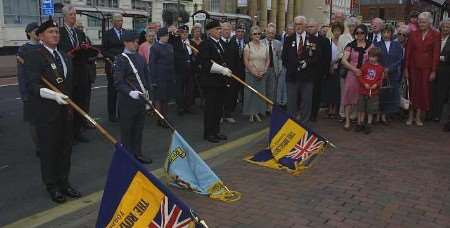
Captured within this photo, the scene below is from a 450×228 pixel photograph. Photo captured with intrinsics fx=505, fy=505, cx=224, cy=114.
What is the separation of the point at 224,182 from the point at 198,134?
8.94ft

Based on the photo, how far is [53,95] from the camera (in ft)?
15.0

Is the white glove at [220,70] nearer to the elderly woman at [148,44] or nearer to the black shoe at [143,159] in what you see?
the black shoe at [143,159]

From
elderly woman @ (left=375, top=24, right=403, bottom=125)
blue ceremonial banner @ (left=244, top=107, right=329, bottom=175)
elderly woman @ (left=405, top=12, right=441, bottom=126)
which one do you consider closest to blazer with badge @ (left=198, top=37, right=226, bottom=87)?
blue ceremonial banner @ (left=244, top=107, right=329, bottom=175)

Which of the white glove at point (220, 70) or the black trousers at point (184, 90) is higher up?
the white glove at point (220, 70)

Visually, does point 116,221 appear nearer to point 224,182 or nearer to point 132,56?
point 224,182

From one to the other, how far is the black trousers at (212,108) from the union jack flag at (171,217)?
3.96m

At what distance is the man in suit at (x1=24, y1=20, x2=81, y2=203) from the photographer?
4.68 meters

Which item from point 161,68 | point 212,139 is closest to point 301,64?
point 212,139

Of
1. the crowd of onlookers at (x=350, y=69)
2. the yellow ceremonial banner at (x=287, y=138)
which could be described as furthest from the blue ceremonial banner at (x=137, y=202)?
the crowd of onlookers at (x=350, y=69)

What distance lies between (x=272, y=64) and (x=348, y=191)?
15.8 feet

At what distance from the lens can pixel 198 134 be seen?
818 centimetres

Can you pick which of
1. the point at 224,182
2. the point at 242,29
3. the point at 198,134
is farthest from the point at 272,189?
the point at 242,29

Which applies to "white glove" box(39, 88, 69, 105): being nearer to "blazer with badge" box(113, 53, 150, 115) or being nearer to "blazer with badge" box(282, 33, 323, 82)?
"blazer with badge" box(113, 53, 150, 115)

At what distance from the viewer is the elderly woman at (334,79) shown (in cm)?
916
